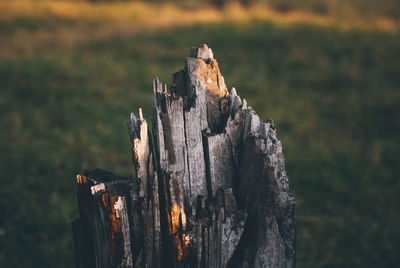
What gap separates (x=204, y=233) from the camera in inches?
96.1

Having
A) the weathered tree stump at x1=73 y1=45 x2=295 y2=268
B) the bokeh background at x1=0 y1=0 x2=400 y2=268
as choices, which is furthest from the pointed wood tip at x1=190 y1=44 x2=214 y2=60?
the bokeh background at x1=0 y1=0 x2=400 y2=268

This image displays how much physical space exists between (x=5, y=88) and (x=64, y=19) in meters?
8.01

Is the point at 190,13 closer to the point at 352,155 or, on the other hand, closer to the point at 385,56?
the point at 385,56

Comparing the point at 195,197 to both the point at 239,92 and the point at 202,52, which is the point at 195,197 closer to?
the point at 202,52

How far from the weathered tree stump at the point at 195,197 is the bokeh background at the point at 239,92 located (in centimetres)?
206

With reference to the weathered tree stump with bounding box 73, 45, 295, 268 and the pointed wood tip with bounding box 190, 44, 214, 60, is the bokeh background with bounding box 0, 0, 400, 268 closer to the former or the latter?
the weathered tree stump with bounding box 73, 45, 295, 268

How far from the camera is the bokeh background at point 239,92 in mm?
4969

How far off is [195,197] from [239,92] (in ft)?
23.4

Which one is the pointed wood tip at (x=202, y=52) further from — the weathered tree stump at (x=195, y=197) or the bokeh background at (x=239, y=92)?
the bokeh background at (x=239, y=92)

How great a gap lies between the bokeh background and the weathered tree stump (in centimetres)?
206

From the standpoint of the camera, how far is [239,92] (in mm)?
9516

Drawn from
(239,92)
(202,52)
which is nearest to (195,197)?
(202,52)

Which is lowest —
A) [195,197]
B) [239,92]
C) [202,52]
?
[195,197]

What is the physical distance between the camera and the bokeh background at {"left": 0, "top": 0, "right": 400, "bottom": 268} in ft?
16.3
